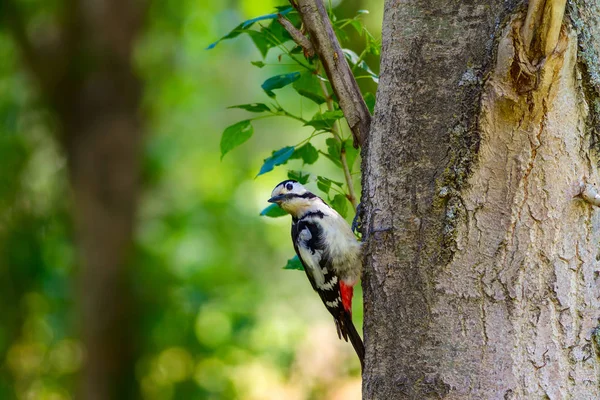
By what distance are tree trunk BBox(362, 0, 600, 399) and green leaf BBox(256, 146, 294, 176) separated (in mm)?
519

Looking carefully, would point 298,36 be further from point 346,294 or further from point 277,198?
point 346,294

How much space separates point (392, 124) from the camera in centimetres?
181

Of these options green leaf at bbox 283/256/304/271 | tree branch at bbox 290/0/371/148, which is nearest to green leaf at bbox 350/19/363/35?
tree branch at bbox 290/0/371/148

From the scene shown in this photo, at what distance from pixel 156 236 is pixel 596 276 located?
263 inches

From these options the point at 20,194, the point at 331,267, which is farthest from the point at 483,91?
the point at 20,194

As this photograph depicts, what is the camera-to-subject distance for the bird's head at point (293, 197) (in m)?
3.15

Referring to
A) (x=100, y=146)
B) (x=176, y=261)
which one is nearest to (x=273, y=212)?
(x=176, y=261)

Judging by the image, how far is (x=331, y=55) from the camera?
2080 millimetres

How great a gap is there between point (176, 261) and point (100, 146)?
4.93 ft

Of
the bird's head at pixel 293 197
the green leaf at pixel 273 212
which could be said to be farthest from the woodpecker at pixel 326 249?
the green leaf at pixel 273 212

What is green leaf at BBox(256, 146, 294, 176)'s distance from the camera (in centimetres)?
211

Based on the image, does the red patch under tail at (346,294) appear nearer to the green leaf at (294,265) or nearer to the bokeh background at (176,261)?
the green leaf at (294,265)

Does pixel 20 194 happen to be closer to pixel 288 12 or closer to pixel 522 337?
pixel 288 12

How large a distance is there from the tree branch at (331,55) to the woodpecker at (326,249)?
0.89 metres
